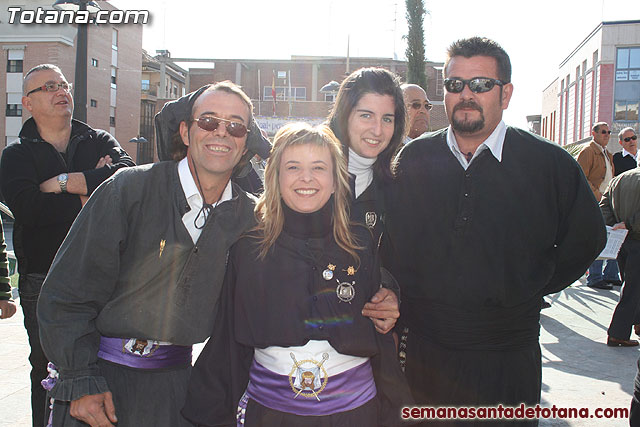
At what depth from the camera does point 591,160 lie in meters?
8.23

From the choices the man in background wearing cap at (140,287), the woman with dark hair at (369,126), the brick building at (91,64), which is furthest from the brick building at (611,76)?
the man in background wearing cap at (140,287)

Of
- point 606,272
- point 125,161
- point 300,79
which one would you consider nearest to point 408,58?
point 300,79

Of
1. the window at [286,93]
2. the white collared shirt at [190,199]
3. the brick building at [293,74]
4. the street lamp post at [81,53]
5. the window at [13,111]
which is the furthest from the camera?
the window at [286,93]

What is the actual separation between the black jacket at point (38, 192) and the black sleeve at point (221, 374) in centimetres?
141

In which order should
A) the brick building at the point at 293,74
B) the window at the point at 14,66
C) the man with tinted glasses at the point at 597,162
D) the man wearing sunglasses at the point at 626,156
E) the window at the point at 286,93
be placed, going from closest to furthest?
the man with tinted glasses at the point at 597,162 → the man wearing sunglasses at the point at 626,156 → the window at the point at 14,66 → the brick building at the point at 293,74 → the window at the point at 286,93

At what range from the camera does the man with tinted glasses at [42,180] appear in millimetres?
3146

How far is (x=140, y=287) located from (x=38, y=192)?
4.42ft

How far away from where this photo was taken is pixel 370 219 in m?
2.78

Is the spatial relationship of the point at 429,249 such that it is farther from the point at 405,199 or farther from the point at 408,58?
the point at 408,58

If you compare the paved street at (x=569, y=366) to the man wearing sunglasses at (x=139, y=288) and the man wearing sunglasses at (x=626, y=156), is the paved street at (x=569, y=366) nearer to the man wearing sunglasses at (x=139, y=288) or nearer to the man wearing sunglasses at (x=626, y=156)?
the man wearing sunglasses at (x=139, y=288)

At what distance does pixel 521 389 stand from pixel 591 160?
22.2ft

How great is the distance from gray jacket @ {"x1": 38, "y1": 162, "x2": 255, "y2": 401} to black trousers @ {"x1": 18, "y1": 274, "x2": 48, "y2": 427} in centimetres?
122

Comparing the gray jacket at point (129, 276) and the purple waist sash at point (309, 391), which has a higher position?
the gray jacket at point (129, 276)

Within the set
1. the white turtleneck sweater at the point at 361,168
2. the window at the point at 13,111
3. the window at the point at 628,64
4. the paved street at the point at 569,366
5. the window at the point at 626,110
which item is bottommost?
the paved street at the point at 569,366
